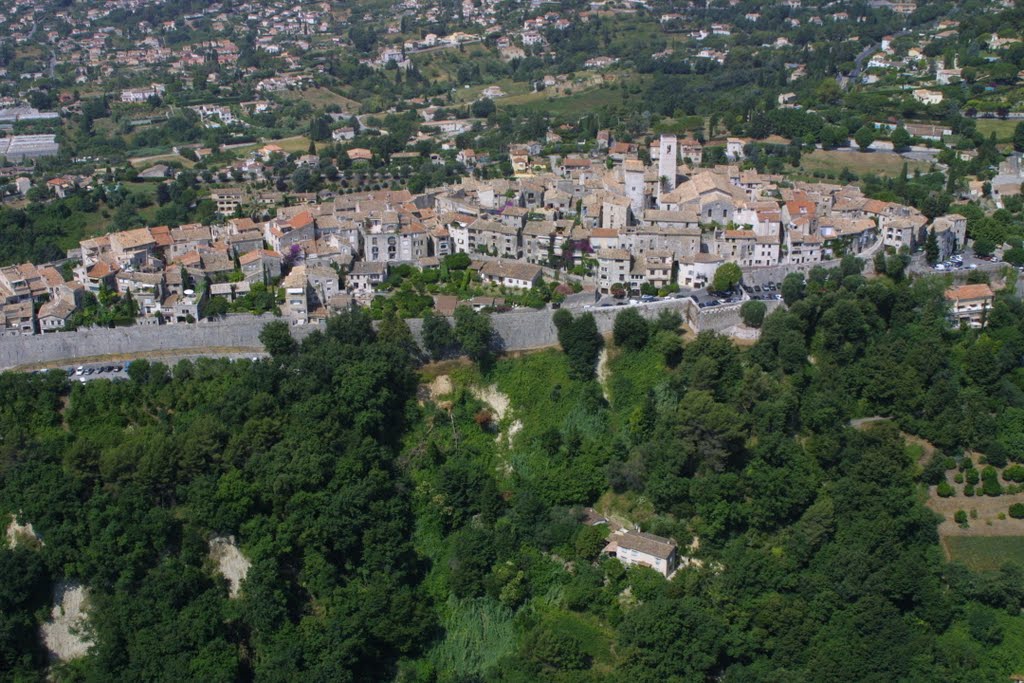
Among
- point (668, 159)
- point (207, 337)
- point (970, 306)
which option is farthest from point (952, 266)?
point (207, 337)

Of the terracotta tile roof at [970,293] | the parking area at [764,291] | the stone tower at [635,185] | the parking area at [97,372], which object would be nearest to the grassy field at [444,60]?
the stone tower at [635,185]

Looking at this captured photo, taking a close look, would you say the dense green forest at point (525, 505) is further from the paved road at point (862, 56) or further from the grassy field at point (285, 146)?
the paved road at point (862, 56)

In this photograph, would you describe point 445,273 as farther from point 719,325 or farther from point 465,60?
point 465,60

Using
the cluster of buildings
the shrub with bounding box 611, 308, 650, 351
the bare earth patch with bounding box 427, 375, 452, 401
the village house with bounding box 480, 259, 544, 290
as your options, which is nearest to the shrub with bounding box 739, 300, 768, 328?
the cluster of buildings

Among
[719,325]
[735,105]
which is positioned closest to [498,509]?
[719,325]

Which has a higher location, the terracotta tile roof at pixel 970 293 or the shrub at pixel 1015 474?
the terracotta tile roof at pixel 970 293

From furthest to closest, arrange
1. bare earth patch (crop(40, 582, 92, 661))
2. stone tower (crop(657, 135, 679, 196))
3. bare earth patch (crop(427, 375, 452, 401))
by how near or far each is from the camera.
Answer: stone tower (crop(657, 135, 679, 196))
bare earth patch (crop(427, 375, 452, 401))
bare earth patch (crop(40, 582, 92, 661))

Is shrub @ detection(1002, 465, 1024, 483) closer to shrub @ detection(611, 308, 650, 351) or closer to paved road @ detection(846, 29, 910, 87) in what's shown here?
shrub @ detection(611, 308, 650, 351)
